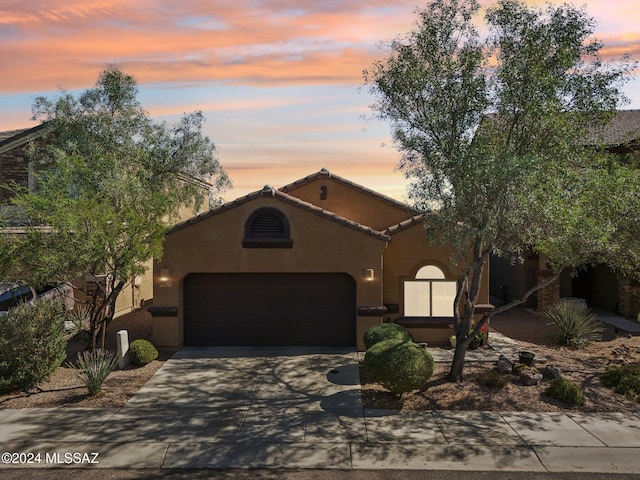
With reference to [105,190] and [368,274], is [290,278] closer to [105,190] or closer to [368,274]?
[368,274]

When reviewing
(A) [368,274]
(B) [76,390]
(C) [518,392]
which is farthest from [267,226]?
(C) [518,392]

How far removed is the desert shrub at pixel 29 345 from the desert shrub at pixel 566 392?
12452 millimetres

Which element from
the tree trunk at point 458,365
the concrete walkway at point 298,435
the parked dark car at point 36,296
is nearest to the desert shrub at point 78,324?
the parked dark car at point 36,296

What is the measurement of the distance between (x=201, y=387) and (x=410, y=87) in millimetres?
9125

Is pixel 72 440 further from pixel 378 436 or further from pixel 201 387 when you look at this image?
pixel 378 436

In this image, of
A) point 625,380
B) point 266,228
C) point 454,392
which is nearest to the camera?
point 454,392

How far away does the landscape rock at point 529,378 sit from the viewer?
39.2ft

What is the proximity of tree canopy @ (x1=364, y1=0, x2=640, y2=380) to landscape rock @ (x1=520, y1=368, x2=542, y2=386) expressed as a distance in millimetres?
2853

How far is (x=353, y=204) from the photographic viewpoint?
763 inches

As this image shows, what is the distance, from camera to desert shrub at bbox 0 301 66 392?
11695mm

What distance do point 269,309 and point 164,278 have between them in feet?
11.4

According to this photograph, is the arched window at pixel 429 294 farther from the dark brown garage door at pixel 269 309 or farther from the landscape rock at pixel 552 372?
the landscape rock at pixel 552 372

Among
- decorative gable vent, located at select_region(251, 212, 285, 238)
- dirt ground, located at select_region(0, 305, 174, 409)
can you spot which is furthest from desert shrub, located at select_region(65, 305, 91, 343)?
decorative gable vent, located at select_region(251, 212, 285, 238)

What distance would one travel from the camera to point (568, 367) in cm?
1352
